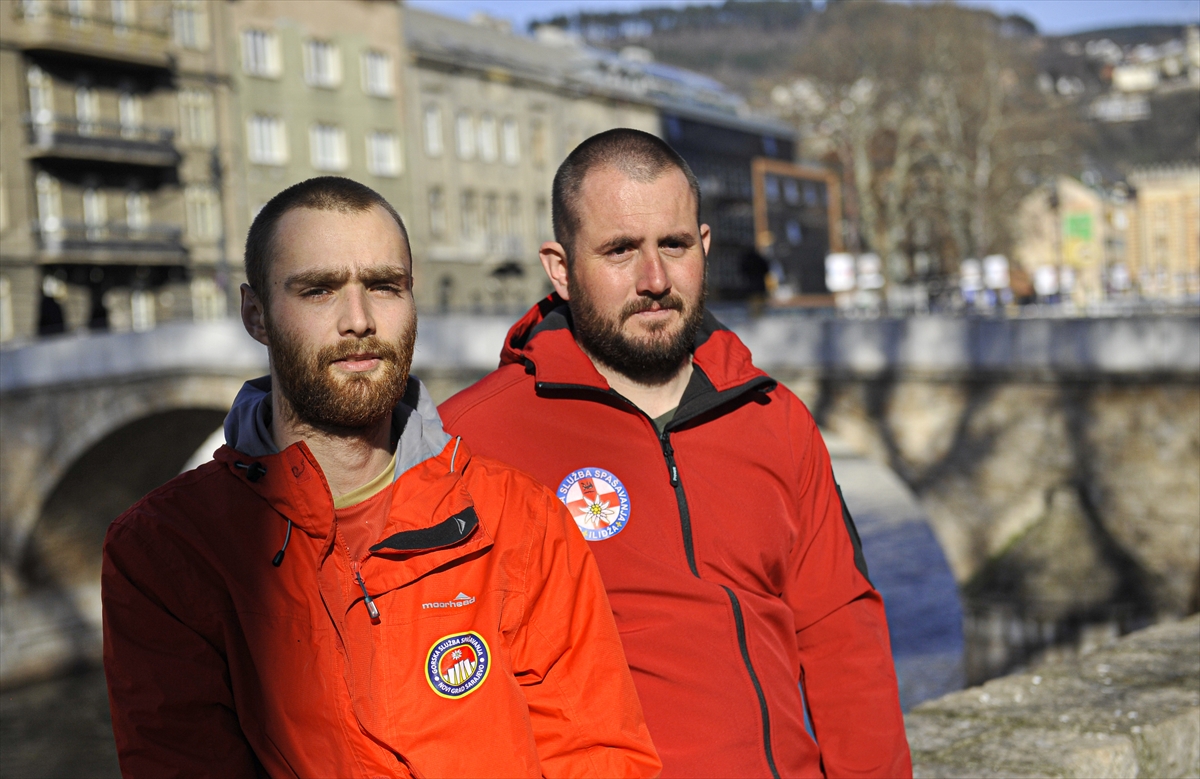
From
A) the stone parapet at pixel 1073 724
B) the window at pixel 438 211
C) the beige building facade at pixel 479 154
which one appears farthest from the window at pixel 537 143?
the stone parapet at pixel 1073 724

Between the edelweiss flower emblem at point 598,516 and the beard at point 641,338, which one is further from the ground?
the beard at point 641,338

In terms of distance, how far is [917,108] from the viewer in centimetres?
2919

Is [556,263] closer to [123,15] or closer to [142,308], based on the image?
[123,15]

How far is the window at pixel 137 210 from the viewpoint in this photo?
78.1ft

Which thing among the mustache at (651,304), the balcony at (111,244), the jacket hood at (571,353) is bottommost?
the jacket hood at (571,353)

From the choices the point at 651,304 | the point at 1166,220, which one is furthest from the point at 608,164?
the point at 1166,220

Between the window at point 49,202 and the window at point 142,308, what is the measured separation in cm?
211

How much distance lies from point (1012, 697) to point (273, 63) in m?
22.3

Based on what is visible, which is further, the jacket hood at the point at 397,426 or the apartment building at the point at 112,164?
the apartment building at the point at 112,164

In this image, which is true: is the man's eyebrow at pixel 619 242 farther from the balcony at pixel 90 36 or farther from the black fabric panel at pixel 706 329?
the balcony at pixel 90 36

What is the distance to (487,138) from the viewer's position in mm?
29562

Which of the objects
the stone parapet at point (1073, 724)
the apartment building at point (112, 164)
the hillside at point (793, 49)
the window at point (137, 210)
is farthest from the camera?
the hillside at point (793, 49)

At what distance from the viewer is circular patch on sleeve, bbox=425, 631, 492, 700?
4.80ft

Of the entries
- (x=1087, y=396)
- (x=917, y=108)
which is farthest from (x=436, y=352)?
(x=917, y=108)
